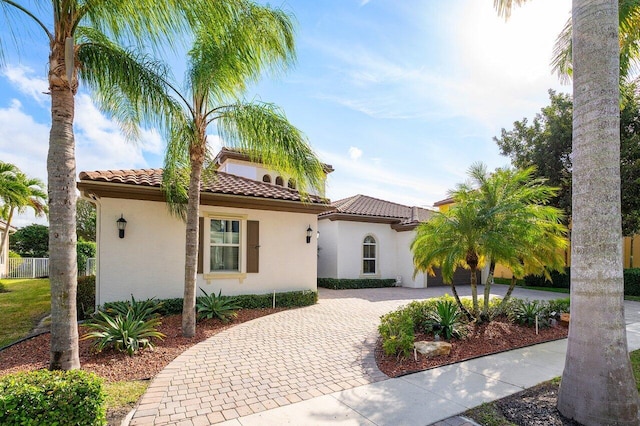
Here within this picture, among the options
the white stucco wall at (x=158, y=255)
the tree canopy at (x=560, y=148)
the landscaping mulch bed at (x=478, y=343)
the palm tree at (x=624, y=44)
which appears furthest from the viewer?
the tree canopy at (x=560, y=148)

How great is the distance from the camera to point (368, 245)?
60.1 feet

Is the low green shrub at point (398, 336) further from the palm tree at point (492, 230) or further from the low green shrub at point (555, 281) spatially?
the low green shrub at point (555, 281)

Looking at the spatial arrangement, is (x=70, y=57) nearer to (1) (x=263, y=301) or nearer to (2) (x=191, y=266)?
(2) (x=191, y=266)

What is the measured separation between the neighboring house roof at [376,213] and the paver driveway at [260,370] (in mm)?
8382

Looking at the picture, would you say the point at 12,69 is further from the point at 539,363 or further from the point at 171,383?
the point at 539,363

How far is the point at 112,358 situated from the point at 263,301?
5.20 meters

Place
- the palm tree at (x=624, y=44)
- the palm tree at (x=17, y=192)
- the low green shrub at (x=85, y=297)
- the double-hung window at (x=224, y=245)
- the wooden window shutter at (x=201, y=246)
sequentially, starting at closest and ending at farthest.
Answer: the palm tree at (x=624, y=44) < the low green shrub at (x=85, y=297) < the wooden window shutter at (x=201, y=246) < the double-hung window at (x=224, y=245) < the palm tree at (x=17, y=192)

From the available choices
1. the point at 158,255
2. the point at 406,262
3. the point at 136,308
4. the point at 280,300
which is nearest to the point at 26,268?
the point at 158,255

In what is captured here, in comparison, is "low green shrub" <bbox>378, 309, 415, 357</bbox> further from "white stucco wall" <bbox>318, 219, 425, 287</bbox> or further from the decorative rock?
"white stucco wall" <bbox>318, 219, 425, 287</bbox>

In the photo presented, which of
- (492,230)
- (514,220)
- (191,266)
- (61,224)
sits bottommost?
(191,266)

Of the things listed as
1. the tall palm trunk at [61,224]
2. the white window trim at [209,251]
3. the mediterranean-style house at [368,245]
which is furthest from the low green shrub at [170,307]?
the mediterranean-style house at [368,245]

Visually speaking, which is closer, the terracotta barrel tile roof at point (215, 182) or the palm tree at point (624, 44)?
the palm tree at point (624, 44)

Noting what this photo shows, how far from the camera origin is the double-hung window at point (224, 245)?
10.8 metres


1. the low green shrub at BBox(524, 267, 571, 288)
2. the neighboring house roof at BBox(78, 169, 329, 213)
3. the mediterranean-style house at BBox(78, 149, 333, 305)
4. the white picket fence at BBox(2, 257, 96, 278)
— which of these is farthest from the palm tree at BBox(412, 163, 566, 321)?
the white picket fence at BBox(2, 257, 96, 278)
